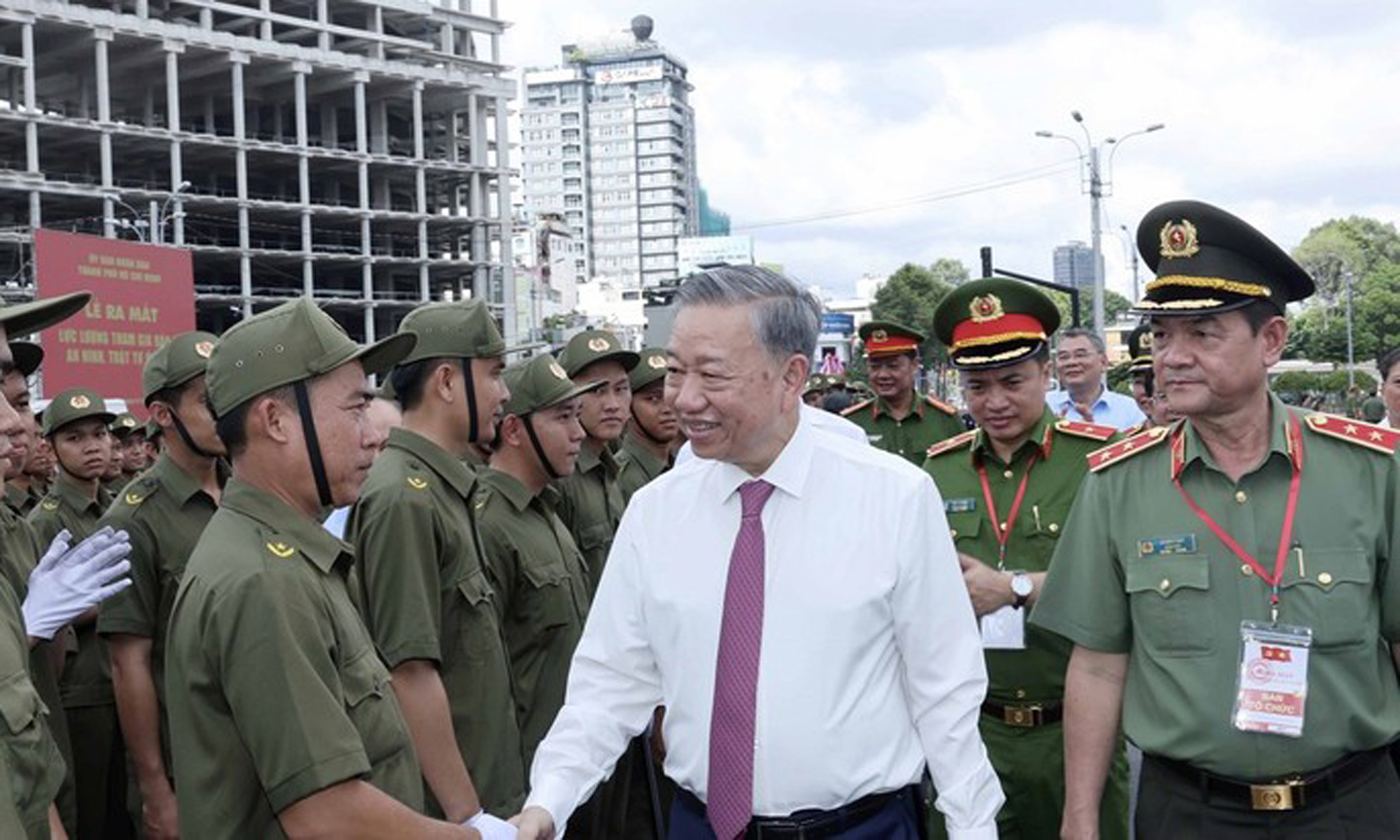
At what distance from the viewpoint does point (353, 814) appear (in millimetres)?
2684

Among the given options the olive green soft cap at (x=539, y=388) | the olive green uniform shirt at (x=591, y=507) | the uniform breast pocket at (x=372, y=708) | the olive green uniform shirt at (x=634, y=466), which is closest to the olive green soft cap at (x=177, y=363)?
the olive green soft cap at (x=539, y=388)

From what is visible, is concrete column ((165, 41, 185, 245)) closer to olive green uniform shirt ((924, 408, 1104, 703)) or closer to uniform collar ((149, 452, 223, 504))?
uniform collar ((149, 452, 223, 504))

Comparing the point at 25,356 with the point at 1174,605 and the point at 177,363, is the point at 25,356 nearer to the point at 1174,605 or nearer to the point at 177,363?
the point at 177,363

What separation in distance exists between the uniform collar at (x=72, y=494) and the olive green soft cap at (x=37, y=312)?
406cm

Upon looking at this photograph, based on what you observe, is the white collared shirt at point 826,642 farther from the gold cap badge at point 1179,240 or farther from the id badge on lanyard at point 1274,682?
the gold cap badge at point 1179,240

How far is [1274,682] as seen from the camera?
3.09 metres

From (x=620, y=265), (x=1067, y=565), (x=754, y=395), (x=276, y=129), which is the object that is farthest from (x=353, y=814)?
(x=620, y=265)

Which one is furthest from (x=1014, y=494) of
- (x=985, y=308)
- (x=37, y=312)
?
(x=37, y=312)

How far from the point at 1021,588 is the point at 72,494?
17.6 ft

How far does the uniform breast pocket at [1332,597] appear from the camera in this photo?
10.2 ft

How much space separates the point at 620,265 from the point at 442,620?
18294 cm

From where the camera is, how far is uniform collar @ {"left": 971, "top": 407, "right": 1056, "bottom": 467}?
15.2ft

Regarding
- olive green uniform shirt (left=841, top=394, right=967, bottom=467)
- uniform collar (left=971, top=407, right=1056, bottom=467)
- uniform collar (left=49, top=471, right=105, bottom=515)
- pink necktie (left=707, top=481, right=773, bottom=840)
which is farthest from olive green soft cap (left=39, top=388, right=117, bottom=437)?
pink necktie (left=707, top=481, right=773, bottom=840)

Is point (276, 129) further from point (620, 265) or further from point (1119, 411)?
point (620, 265)
